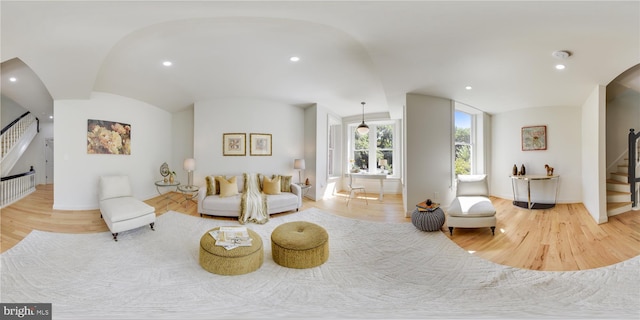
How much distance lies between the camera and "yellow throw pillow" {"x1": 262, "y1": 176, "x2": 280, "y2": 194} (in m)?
3.49

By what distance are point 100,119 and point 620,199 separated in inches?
312

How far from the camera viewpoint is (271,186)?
11.6 feet

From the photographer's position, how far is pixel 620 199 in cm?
311

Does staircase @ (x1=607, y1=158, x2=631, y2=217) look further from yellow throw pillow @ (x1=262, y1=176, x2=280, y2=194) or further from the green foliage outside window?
yellow throw pillow @ (x1=262, y1=176, x2=280, y2=194)

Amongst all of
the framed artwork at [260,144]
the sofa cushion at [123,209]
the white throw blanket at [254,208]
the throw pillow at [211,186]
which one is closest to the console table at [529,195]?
the white throw blanket at [254,208]

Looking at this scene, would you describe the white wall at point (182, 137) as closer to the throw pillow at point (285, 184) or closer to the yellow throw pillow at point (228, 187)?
the yellow throw pillow at point (228, 187)

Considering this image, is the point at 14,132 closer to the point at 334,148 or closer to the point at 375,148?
the point at 334,148

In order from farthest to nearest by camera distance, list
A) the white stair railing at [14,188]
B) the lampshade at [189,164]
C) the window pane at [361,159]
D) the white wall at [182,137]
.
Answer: the window pane at [361,159] < the white wall at [182,137] < the lampshade at [189,164] < the white stair railing at [14,188]

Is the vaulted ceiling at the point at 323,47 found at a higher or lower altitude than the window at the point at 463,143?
higher

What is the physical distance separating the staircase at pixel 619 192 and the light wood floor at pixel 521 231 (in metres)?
0.11

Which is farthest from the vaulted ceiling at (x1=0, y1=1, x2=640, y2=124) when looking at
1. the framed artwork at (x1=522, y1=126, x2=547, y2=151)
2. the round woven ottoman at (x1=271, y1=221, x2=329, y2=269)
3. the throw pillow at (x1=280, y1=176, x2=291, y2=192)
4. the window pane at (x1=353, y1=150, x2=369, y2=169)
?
the window pane at (x1=353, y1=150, x2=369, y2=169)

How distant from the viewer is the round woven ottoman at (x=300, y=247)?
5.83 ft

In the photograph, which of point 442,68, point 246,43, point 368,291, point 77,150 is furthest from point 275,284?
point 77,150

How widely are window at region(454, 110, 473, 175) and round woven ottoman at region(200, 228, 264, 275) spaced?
13.4 ft
